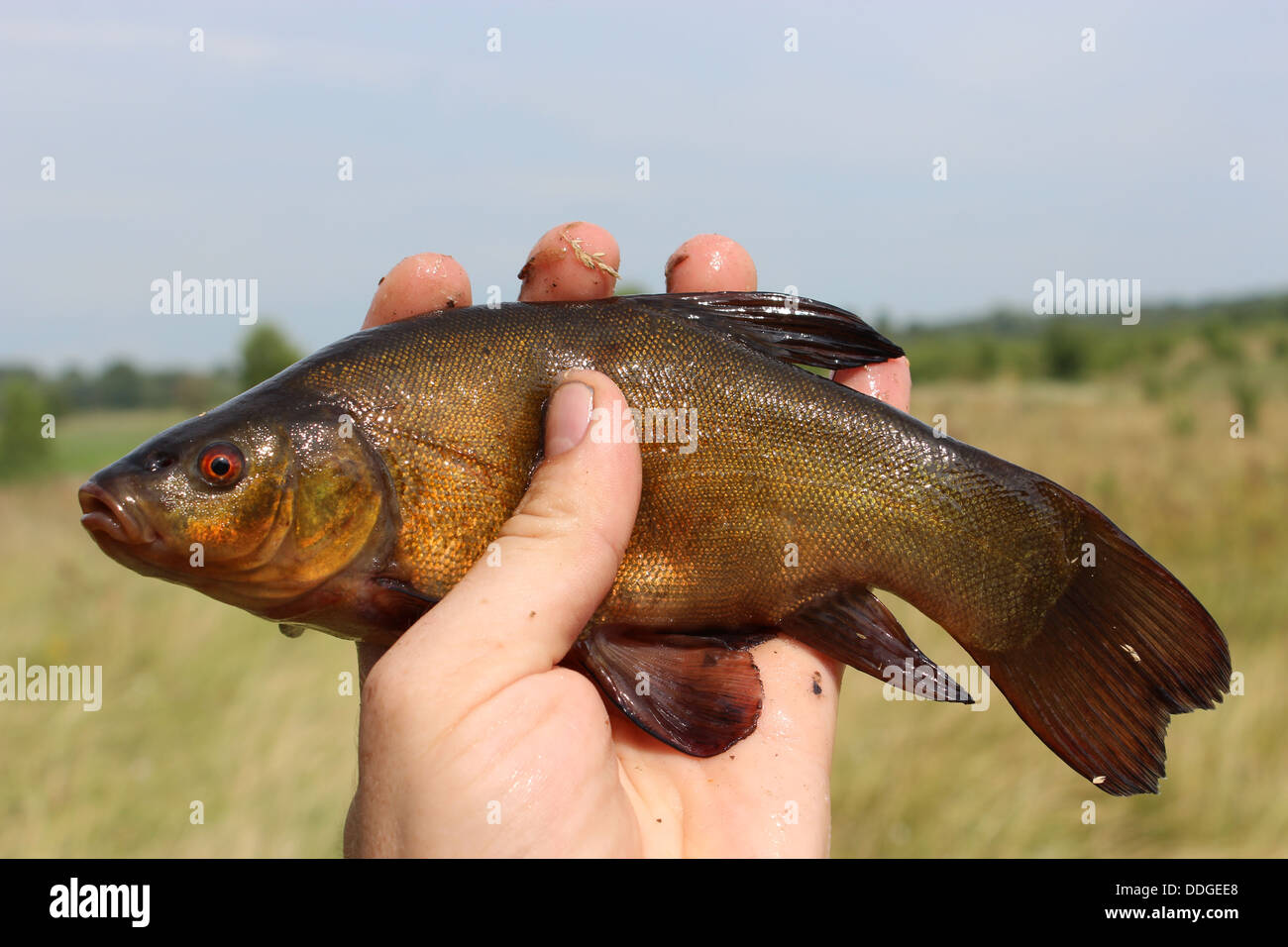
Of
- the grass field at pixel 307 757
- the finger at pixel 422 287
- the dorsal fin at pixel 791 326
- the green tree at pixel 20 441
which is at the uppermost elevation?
the finger at pixel 422 287

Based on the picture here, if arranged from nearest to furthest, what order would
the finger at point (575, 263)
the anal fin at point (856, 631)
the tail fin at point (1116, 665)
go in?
the tail fin at point (1116, 665)
the anal fin at point (856, 631)
the finger at point (575, 263)

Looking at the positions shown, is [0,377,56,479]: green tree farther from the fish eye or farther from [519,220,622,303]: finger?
the fish eye

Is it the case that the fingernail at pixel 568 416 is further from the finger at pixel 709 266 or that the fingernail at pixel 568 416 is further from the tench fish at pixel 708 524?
the finger at pixel 709 266

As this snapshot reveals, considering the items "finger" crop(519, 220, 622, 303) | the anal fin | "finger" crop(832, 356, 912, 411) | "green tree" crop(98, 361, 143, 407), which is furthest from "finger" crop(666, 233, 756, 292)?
"green tree" crop(98, 361, 143, 407)

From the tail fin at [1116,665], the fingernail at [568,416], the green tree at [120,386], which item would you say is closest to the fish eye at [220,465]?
the fingernail at [568,416]
